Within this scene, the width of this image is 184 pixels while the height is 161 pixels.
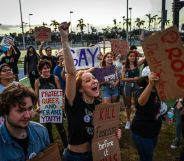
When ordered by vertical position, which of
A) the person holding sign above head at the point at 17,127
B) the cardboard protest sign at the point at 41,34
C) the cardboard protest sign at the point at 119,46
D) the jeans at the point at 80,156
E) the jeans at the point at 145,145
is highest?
the cardboard protest sign at the point at 41,34

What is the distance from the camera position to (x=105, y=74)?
25.2ft

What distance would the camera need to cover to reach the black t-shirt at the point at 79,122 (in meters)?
3.73

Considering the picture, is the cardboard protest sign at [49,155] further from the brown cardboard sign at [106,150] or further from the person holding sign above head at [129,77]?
the person holding sign above head at [129,77]

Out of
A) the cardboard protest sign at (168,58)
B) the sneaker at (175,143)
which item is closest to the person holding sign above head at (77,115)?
the cardboard protest sign at (168,58)

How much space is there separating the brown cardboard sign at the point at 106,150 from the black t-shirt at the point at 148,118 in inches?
24.6

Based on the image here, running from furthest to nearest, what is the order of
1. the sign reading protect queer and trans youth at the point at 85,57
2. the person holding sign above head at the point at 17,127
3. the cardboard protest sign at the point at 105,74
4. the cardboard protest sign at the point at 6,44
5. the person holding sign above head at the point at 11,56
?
the person holding sign above head at the point at 11,56, the cardboard protest sign at the point at 6,44, the cardboard protest sign at the point at 105,74, the sign reading protect queer and trans youth at the point at 85,57, the person holding sign above head at the point at 17,127

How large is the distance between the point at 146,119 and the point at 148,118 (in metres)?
0.03

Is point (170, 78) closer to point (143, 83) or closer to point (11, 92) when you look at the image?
point (143, 83)

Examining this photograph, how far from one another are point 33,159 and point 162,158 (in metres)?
4.15

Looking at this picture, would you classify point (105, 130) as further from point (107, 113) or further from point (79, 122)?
point (79, 122)

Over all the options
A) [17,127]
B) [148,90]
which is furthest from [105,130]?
[17,127]

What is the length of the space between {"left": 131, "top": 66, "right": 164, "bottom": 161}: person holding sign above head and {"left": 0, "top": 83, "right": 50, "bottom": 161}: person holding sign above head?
1832 millimetres

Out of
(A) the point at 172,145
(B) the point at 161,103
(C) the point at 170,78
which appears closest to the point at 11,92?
(C) the point at 170,78

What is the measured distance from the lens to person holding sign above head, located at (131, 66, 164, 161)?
4.29 m
